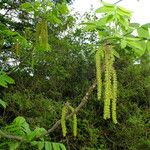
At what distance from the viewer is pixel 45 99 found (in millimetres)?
10320

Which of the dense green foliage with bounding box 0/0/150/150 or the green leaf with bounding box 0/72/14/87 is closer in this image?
the green leaf with bounding box 0/72/14/87

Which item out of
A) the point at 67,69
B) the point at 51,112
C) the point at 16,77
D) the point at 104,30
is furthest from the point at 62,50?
the point at 104,30

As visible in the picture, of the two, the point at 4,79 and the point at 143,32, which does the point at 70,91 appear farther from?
the point at 143,32

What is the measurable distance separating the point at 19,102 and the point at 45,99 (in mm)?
740

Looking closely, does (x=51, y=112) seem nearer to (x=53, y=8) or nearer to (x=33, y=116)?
(x=33, y=116)

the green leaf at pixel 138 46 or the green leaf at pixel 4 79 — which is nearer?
the green leaf at pixel 138 46

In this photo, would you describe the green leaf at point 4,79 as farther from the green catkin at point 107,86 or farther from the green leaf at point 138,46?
the green catkin at point 107,86

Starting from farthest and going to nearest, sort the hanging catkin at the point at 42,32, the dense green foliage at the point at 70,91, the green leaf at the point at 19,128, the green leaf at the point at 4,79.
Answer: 1. the dense green foliage at the point at 70,91
2. the hanging catkin at the point at 42,32
3. the green leaf at the point at 4,79
4. the green leaf at the point at 19,128

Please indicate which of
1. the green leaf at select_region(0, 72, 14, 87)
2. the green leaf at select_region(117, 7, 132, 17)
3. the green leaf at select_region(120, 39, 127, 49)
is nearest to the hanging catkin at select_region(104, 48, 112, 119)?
the green leaf at select_region(120, 39, 127, 49)

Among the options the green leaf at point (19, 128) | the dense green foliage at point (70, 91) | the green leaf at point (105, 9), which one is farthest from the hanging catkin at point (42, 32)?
the dense green foliage at point (70, 91)

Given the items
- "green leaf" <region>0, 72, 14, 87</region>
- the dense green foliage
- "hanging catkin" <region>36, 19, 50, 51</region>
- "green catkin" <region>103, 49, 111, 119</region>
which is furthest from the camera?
the dense green foliage

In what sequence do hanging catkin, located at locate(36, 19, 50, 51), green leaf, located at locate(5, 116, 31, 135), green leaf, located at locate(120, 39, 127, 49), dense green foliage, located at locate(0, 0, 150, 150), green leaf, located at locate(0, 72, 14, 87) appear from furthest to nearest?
dense green foliage, located at locate(0, 0, 150, 150), hanging catkin, located at locate(36, 19, 50, 51), green leaf, located at locate(0, 72, 14, 87), green leaf, located at locate(5, 116, 31, 135), green leaf, located at locate(120, 39, 127, 49)

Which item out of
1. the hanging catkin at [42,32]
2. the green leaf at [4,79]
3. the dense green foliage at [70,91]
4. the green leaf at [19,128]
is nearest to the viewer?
the green leaf at [19,128]

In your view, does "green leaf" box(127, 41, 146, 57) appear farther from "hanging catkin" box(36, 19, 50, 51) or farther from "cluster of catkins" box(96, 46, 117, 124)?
"hanging catkin" box(36, 19, 50, 51)
